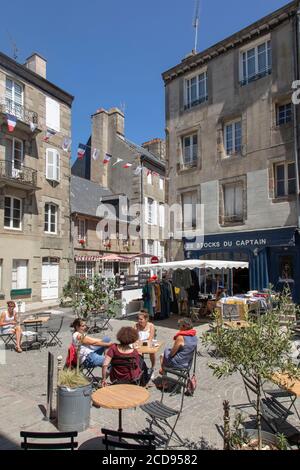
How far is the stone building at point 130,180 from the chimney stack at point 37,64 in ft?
22.7

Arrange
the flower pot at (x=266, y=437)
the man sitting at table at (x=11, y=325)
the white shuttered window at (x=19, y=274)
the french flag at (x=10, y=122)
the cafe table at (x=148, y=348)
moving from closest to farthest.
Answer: the flower pot at (x=266, y=437)
the cafe table at (x=148, y=348)
the man sitting at table at (x=11, y=325)
the french flag at (x=10, y=122)
the white shuttered window at (x=19, y=274)

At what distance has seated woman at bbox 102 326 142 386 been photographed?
5.10 metres

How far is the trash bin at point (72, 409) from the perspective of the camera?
14.9ft

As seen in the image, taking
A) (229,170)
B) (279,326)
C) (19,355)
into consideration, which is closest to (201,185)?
(229,170)

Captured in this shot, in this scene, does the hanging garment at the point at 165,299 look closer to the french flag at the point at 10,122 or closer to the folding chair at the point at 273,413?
the folding chair at the point at 273,413

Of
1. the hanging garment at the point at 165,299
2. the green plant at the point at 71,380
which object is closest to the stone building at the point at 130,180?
the hanging garment at the point at 165,299

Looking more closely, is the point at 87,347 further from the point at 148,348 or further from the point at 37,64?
the point at 37,64

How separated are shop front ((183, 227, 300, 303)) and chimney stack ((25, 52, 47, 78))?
1447cm

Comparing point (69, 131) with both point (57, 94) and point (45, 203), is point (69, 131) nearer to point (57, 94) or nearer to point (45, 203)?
point (57, 94)

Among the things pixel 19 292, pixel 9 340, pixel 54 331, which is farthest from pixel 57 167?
pixel 54 331

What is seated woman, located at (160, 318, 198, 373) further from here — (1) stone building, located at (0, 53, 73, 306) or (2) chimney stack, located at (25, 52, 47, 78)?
(2) chimney stack, located at (25, 52, 47, 78)

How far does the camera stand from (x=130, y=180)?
27.2m

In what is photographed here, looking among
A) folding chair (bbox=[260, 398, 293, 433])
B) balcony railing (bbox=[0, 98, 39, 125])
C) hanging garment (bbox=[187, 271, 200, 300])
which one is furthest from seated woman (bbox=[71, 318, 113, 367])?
balcony railing (bbox=[0, 98, 39, 125])
